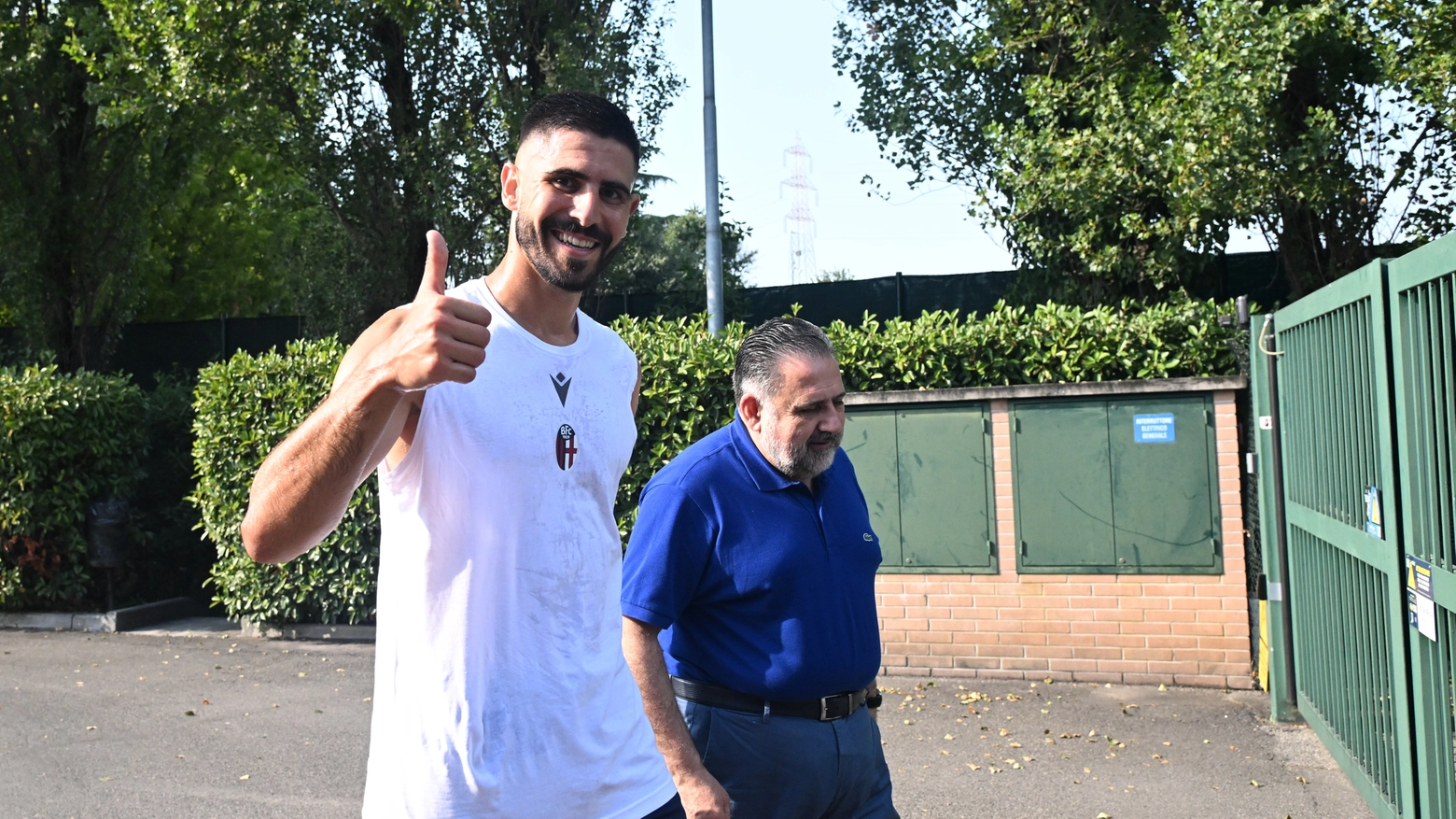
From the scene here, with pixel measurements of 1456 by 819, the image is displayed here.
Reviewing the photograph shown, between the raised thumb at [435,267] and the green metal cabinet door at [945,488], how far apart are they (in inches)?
286

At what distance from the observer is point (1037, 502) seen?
30.2ft

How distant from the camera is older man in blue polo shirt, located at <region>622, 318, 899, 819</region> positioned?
3.51 metres

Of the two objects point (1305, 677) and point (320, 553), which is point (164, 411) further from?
point (1305, 677)

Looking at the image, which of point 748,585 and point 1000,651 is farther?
point 1000,651

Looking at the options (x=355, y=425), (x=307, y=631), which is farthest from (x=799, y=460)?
(x=307, y=631)

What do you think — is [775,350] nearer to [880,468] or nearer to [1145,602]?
[880,468]

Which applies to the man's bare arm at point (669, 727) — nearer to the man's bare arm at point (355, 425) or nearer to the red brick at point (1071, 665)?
the man's bare arm at point (355, 425)

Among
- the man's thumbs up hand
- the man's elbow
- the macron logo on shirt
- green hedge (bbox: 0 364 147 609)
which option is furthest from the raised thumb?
green hedge (bbox: 0 364 147 609)

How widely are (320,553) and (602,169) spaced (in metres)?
9.12

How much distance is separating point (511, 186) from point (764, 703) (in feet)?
5.43

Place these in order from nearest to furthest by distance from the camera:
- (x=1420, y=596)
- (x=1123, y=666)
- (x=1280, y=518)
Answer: (x=1420, y=596) → (x=1280, y=518) → (x=1123, y=666)

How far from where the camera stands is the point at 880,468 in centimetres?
960

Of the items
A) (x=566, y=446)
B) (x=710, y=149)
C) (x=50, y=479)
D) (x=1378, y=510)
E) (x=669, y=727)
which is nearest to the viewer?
(x=566, y=446)

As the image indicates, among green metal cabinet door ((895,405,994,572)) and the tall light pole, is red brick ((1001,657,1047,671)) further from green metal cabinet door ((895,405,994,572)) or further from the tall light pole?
the tall light pole
